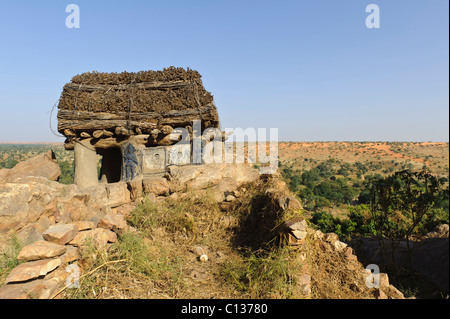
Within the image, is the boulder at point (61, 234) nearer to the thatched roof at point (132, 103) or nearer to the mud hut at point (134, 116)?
→ the mud hut at point (134, 116)

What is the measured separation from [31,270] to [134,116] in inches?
228

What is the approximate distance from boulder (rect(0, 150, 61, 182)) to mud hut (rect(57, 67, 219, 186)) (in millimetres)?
764

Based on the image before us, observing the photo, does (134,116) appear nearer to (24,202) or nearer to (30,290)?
(24,202)

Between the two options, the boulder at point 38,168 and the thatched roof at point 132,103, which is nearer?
the boulder at point 38,168

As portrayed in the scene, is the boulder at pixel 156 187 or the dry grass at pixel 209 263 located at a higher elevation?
the boulder at pixel 156 187

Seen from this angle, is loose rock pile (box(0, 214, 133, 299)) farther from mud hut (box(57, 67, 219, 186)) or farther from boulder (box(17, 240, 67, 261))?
mud hut (box(57, 67, 219, 186))

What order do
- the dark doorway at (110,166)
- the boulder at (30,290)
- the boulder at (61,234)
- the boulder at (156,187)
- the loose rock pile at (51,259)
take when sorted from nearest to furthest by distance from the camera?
1. the boulder at (30,290)
2. the loose rock pile at (51,259)
3. the boulder at (61,234)
4. the boulder at (156,187)
5. the dark doorway at (110,166)

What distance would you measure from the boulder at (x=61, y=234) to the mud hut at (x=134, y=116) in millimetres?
4161

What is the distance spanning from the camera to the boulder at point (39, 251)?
2877 millimetres

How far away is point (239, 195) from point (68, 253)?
3505 mm

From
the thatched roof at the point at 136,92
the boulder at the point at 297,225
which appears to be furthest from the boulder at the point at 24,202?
the thatched roof at the point at 136,92

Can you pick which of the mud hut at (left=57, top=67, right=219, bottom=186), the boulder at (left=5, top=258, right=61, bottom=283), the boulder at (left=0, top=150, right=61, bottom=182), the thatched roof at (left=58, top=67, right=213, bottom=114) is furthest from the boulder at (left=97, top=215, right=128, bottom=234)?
the thatched roof at (left=58, top=67, right=213, bottom=114)

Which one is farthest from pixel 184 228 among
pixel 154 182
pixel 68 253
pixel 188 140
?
pixel 188 140
